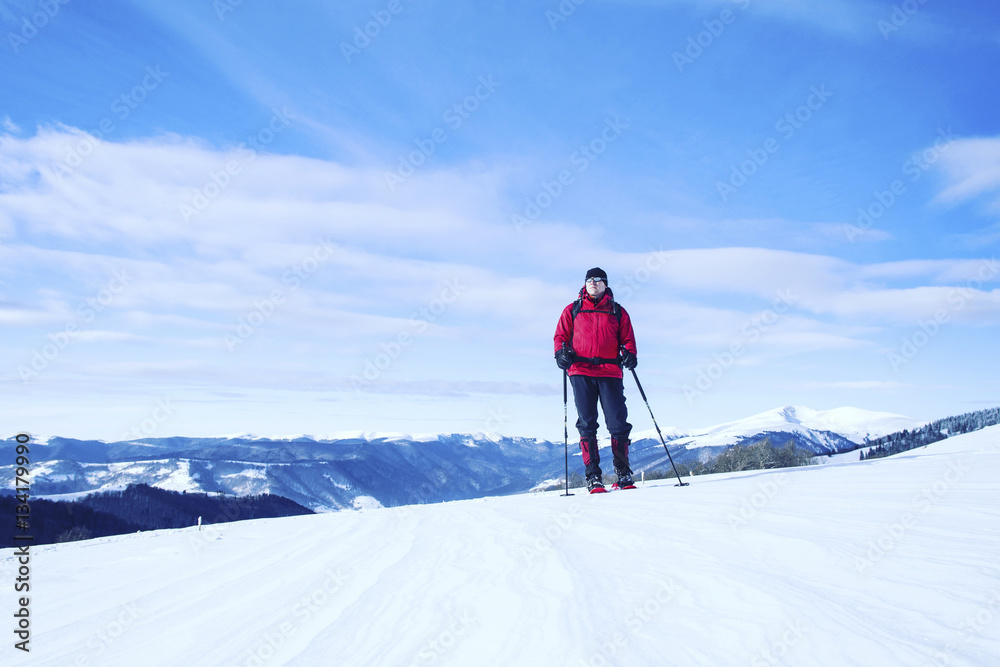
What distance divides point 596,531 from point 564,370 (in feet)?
15.7

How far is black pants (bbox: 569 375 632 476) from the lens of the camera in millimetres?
8312

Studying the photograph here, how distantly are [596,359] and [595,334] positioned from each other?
40cm

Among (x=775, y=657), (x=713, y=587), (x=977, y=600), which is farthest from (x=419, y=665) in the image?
(x=977, y=600)

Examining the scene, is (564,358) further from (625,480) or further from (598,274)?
(625,480)

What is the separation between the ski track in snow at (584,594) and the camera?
171 centimetres

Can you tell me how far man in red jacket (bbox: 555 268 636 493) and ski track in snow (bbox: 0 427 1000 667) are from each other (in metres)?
4.10

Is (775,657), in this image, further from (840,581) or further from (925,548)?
(925,548)

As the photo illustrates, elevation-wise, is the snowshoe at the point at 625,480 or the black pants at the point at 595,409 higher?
the black pants at the point at 595,409

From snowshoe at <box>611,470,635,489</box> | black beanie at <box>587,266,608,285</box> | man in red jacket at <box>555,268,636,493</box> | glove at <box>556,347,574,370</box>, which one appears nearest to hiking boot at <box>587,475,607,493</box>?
man in red jacket at <box>555,268,636,493</box>

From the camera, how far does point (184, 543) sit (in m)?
4.89

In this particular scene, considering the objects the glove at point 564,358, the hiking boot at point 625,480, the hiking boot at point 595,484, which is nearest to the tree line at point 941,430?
the hiking boot at point 625,480

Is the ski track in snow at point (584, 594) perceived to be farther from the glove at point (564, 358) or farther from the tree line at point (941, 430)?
the tree line at point (941, 430)

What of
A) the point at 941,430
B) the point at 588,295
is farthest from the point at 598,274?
the point at 941,430

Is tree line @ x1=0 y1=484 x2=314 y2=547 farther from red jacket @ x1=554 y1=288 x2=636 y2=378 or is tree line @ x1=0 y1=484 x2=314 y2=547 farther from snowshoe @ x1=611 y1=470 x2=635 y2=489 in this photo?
red jacket @ x1=554 y1=288 x2=636 y2=378
